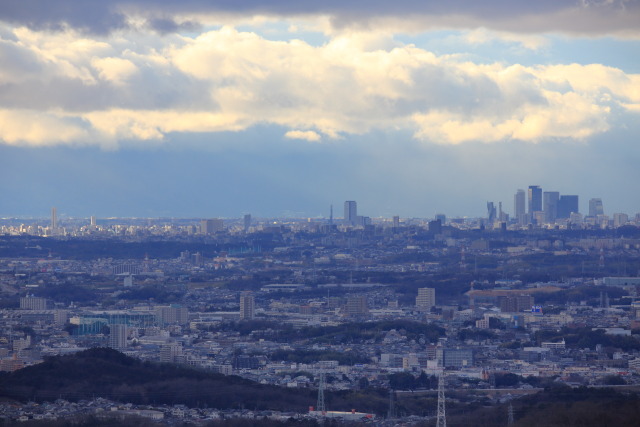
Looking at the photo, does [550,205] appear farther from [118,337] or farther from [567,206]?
[118,337]

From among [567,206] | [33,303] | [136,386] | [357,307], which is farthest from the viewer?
[567,206]

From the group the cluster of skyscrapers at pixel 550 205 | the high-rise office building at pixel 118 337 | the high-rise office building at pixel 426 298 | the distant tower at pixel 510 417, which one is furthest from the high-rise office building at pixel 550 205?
the distant tower at pixel 510 417

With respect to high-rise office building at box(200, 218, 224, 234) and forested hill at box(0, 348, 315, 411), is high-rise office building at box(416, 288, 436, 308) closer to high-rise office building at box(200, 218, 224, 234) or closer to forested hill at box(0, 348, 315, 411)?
forested hill at box(0, 348, 315, 411)

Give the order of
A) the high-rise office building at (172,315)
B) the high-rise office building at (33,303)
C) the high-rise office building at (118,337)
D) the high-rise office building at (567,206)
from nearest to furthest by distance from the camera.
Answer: the high-rise office building at (118,337)
the high-rise office building at (172,315)
the high-rise office building at (33,303)
the high-rise office building at (567,206)

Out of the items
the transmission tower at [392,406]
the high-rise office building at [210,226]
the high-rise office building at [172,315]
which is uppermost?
the high-rise office building at [210,226]

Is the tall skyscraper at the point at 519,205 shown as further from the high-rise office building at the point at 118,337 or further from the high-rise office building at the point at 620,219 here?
the high-rise office building at the point at 118,337

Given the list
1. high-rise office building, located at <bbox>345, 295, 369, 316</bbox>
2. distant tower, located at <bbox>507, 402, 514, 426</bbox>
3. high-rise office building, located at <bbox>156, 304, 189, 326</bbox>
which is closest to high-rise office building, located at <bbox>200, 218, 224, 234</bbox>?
high-rise office building, located at <bbox>345, 295, 369, 316</bbox>

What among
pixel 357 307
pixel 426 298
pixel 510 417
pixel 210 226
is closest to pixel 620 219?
pixel 210 226
